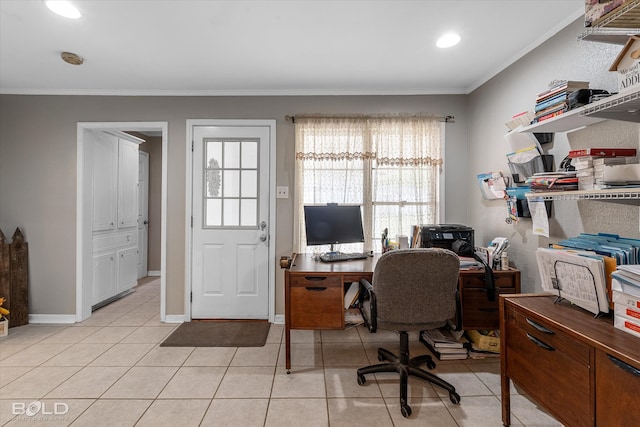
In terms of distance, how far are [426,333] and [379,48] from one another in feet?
7.90

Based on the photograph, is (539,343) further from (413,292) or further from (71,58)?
(71,58)

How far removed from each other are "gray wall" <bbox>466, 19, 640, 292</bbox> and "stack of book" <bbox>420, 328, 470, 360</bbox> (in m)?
0.65

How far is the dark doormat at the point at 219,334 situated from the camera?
2.69 meters

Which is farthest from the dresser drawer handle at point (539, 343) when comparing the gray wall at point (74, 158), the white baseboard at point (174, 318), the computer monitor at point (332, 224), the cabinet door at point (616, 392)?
the white baseboard at point (174, 318)

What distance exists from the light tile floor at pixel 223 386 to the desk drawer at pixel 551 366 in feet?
1.54

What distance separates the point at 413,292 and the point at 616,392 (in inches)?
35.5

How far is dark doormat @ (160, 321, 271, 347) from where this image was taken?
2689mm

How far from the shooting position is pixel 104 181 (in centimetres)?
357

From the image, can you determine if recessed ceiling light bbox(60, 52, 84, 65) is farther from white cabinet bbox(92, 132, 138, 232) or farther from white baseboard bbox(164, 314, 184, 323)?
white baseboard bbox(164, 314, 184, 323)

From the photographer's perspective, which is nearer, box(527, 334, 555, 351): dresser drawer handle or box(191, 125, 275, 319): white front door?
box(527, 334, 555, 351): dresser drawer handle

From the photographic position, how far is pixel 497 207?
2.66 metres

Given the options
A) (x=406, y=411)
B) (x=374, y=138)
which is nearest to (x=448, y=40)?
(x=374, y=138)

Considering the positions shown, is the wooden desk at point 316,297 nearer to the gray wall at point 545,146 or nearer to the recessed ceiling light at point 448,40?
the gray wall at point 545,146

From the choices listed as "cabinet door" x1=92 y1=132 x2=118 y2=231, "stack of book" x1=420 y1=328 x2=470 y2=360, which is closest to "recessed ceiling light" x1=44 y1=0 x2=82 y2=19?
"cabinet door" x1=92 y1=132 x2=118 y2=231
